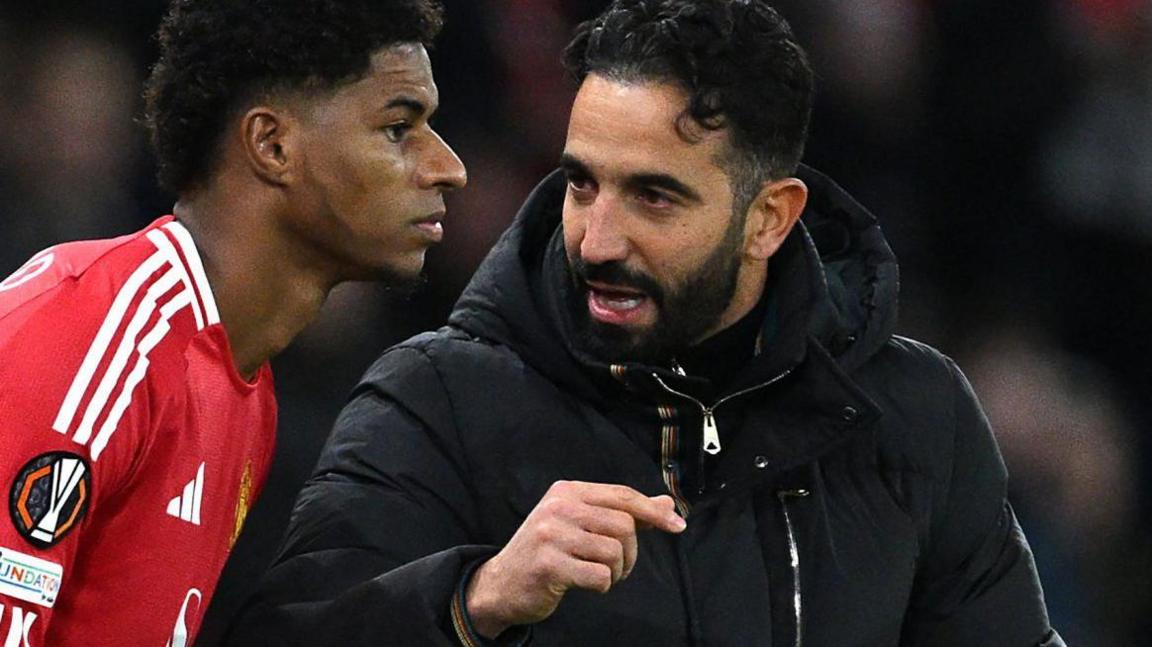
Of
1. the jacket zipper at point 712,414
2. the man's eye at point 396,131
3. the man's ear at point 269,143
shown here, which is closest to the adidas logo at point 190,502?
the man's ear at point 269,143

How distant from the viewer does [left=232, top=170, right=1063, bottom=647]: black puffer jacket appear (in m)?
2.81

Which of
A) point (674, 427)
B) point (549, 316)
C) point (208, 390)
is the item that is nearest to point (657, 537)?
point (674, 427)

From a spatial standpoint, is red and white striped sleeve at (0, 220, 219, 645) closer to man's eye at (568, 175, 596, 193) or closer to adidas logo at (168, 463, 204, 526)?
adidas logo at (168, 463, 204, 526)

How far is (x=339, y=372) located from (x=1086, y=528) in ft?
7.96

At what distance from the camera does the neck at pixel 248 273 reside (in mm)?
2854

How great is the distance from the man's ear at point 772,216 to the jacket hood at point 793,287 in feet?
0.09

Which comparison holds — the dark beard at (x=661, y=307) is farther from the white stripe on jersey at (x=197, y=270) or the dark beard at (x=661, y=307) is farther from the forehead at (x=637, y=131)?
the white stripe on jersey at (x=197, y=270)

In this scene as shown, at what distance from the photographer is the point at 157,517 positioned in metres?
2.64

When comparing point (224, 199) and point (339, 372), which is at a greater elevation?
point (224, 199)

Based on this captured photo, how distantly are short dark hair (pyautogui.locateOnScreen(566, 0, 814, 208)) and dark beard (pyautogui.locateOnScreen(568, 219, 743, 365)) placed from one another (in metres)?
0.12

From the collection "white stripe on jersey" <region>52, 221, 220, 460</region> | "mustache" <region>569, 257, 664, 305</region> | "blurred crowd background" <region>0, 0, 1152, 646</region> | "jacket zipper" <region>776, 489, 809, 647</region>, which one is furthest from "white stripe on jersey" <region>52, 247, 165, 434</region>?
"blurred crowd background" <region>0, 0, 1152, 646</region>

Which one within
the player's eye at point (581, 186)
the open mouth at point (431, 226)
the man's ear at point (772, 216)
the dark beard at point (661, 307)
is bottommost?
the dark beard at point (661, 307)

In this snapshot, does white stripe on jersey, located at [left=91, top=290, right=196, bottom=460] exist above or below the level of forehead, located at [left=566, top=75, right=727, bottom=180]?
below

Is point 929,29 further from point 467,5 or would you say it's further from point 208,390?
point 208,390
